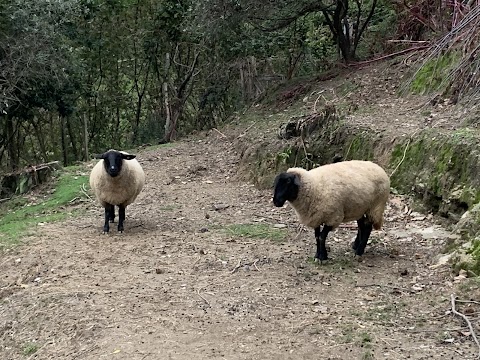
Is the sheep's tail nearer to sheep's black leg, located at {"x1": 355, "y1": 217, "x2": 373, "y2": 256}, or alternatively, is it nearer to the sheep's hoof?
sheep's black leg, located at {"x1": 355, "y1": 217, "x2": 373, "y2": 256}

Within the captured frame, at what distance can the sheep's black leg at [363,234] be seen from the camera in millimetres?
7355

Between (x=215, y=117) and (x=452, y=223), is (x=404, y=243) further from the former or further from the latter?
(x=215, y=117)

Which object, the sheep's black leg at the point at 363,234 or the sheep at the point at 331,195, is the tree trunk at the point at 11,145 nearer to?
the sheep at the point at 331,195

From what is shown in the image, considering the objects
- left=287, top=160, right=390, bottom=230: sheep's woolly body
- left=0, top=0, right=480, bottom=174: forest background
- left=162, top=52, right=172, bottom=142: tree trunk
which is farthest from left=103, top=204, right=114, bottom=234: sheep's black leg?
left=162, top=52, right=172, bottom=142: tree trunk

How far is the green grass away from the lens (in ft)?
33.8

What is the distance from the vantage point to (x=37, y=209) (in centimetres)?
1278

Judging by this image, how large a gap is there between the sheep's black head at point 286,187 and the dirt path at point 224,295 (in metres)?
0.81

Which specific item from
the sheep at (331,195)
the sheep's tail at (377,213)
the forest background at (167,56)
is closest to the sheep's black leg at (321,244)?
the sheep at (331,195)

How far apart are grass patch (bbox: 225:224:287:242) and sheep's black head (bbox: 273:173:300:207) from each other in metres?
1.41

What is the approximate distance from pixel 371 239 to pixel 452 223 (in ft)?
3.31

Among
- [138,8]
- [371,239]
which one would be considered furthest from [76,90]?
[371,239]

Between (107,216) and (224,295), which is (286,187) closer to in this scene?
(224,295)

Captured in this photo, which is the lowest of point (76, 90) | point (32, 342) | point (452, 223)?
point (32, 342)

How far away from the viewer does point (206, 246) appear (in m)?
8.41
